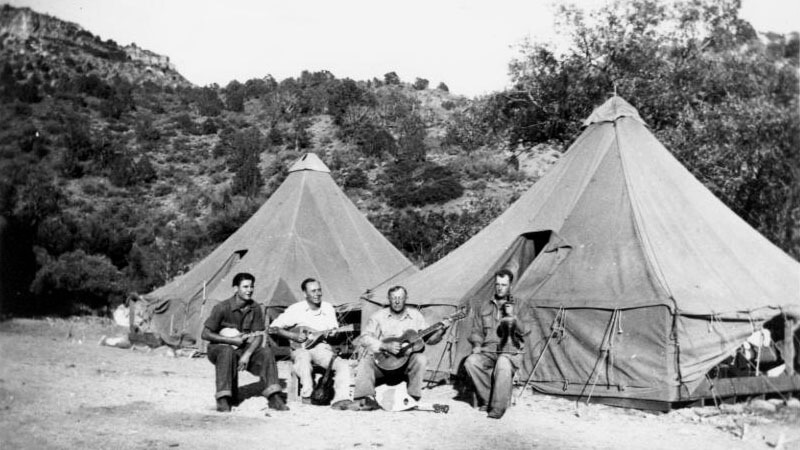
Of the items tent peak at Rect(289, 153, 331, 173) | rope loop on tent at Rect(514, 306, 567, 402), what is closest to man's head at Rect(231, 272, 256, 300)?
rope loop on tent at Rect(514, 306, 567, 402)

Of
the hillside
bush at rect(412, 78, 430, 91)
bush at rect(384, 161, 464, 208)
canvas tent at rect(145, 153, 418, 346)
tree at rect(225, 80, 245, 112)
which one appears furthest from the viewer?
bush at rect(412, 78, 430, 91)

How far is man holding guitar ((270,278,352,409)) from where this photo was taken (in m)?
7.96

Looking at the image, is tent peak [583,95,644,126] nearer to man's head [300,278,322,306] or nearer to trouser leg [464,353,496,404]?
trouser leg [464,353,496,404]

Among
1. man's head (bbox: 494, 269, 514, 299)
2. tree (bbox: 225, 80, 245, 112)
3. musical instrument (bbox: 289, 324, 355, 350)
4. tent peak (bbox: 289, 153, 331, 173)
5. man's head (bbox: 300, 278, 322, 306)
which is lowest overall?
musical instrument (bbox: 289, 324, 355, 350)

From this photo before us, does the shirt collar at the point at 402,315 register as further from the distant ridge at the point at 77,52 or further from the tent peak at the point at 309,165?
the distant ridge at the point at 77,52

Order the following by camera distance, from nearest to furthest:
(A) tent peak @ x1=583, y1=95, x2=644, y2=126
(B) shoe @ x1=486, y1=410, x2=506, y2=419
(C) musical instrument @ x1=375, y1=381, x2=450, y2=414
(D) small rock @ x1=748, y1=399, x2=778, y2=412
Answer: (B) shoe @ x1=486, y1=410, x2=506, y2=419
(C) musical instrument @ x1=375, y1=381, x2=450, y2=414
(D) small rock @ x1=748, y1=399, x2=778, y2=412
(A) tent peak @ x1=583, y1=95, x2=644, y2=126

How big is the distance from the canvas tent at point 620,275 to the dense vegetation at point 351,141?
5417 millimetres

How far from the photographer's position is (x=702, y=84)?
18.6 meters

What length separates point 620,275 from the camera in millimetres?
8938

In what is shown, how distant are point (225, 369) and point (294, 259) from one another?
6819 mm

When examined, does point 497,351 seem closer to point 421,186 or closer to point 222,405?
point 222,405

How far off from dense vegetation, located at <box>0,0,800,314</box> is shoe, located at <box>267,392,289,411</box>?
11.4 meters

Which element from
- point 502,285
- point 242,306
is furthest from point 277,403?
point 502,285

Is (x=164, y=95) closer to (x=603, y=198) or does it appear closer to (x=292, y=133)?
(x=292, y=133)
